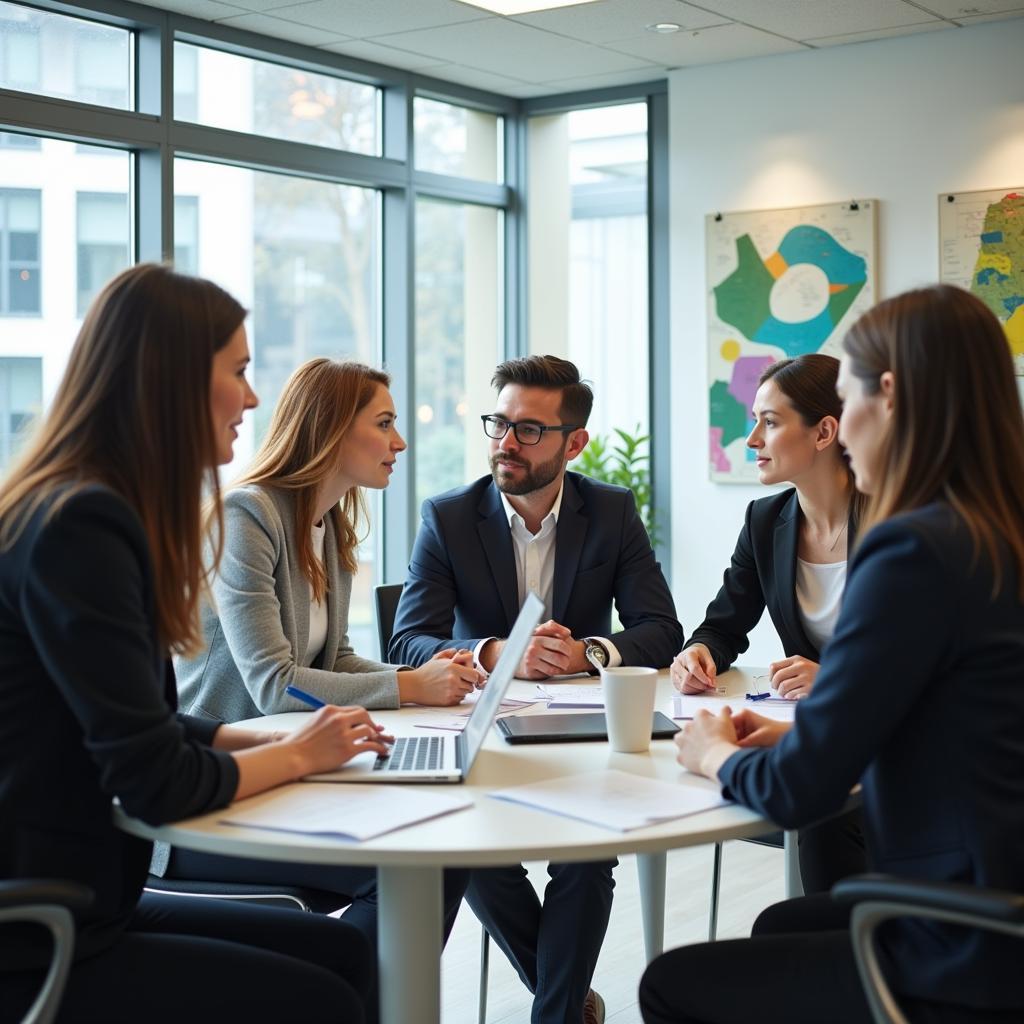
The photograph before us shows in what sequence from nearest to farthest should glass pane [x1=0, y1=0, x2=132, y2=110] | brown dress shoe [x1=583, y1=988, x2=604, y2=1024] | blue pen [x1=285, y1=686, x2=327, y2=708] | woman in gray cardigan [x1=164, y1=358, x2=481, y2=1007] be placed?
blue pen [x1=285, y1=686, x2=327, y2=708], woman in gray cardigan [x1=164, y1=358, x2=481, y2=1007], brown dress shoe [x1=583, y1=988, x2=604, y2=1024], glass pane [x1=0, y1=0, x2=132, y2=110]

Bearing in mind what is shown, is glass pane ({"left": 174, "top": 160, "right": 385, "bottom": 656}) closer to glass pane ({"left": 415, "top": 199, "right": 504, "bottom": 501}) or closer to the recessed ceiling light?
glass pane ({"left": 415, "top": 199, "right": 504, "bottom": 501})

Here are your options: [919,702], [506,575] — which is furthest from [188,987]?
[506,575]

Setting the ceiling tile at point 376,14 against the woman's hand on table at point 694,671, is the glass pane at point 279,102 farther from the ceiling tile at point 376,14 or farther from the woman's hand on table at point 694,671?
the woman's hand on table at point 694,671

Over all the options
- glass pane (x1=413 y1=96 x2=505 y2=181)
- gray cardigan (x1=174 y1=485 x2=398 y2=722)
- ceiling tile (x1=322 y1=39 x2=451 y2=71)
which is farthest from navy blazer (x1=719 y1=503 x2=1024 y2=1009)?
glass pane (x1=413 y1=96 x2=505 y2=181)

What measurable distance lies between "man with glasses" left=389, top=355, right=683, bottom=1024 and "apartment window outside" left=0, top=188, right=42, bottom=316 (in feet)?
6.71

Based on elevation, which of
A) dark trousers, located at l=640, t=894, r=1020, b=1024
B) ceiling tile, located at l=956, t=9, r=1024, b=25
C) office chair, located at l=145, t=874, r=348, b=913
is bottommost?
office chair, located at l=145, t=874, r=348, b=913

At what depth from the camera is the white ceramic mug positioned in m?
2.02

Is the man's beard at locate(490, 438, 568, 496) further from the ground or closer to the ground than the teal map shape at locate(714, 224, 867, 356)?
closer to the ground

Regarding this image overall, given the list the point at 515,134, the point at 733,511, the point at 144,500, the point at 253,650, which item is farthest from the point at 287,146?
the point at 144,500

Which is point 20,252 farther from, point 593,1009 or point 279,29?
point 593,1009

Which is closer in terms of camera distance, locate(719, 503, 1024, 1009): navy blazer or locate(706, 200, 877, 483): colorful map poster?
locate(719, 503, 1024, 1009): navy blazer

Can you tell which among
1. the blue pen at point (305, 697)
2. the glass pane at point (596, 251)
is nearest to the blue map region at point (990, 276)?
the glass pane at point (596, 251)

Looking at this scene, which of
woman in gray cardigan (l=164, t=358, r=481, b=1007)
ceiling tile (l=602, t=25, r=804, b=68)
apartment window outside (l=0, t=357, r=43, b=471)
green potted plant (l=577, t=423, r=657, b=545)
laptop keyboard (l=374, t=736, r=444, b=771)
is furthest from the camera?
green potted plant (l=577, t=423, r=657, b=545)

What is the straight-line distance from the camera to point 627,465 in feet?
19.7
